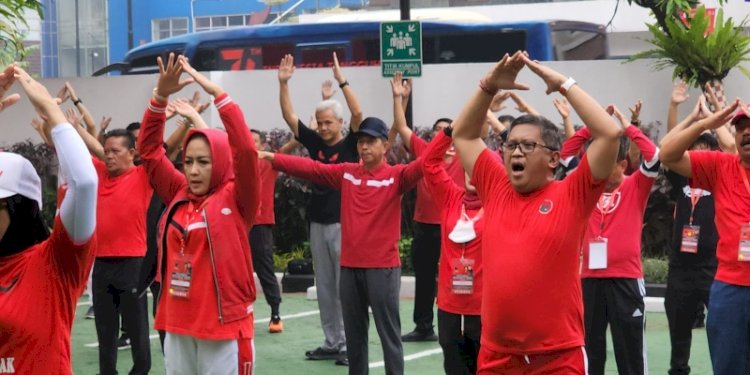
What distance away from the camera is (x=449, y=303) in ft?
26.2

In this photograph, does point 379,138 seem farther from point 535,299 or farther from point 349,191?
point 535,299

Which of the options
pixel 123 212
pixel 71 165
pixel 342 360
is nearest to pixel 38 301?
pixel 71 165

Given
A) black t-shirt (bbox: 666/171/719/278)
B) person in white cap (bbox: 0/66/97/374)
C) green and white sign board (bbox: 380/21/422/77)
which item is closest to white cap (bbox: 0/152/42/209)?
person in white cap (bbox: 0/66/97/374)

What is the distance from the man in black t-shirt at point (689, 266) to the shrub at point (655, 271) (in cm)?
478

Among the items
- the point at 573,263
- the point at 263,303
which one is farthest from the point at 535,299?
the point at 263,303

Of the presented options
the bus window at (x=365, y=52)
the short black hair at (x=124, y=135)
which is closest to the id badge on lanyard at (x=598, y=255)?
the short black hair at (x=124, y=135)

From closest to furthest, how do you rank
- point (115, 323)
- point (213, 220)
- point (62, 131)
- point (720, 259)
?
1. point (62, 131)
2. point (213, 220)
3. point (720, 259)
4. point (115, 323)

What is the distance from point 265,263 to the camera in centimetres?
1279

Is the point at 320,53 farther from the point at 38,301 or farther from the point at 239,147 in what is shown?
A: the point at 38,301

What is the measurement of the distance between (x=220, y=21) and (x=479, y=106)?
30.6 meters

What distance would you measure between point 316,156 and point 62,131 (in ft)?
21.2

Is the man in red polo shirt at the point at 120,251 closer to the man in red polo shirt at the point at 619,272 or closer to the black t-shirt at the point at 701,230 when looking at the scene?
the man in red polo shirt at the point at 619,272

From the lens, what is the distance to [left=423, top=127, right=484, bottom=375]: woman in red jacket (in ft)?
25.9

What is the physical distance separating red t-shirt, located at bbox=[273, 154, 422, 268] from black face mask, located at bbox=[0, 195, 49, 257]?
4.91 metres
